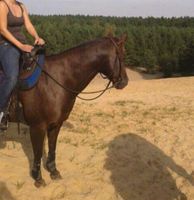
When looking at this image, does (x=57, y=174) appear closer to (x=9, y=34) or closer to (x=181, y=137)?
(x=9, y=34)

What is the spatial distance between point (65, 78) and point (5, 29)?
1001 millimetres

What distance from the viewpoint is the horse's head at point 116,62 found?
17.2ft

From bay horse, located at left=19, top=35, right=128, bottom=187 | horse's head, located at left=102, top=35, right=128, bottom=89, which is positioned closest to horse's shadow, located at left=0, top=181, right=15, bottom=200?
bay horse, located at left=19, top=35, right=128, bottom=187

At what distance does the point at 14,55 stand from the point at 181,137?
13.9ft

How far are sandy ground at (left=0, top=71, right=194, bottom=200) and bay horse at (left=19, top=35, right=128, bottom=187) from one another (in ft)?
2.35

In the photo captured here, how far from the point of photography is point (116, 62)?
5250 mm

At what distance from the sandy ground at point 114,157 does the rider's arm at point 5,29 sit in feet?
6.28

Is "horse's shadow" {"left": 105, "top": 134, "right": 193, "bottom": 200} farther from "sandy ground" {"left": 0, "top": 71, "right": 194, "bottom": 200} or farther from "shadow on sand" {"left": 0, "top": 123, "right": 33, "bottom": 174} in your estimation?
"shadow on sand" {"left": 0, "top": 123, "right": 33, "bottom": 174}

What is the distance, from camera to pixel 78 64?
5.41 meters

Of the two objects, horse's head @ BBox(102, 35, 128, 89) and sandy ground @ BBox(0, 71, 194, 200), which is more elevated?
horse's head @ BBox(102, 35, 128, 89)

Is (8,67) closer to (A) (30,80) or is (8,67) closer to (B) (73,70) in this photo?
(A) (30,80)

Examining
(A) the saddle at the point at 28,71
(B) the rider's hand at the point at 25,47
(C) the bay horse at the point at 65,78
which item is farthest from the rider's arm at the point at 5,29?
(C) the bay horse at the point at 65,78

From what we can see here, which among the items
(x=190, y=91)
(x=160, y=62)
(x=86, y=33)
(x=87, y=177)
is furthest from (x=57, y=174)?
(x=86, y=33)

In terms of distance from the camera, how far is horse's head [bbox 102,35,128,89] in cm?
525
